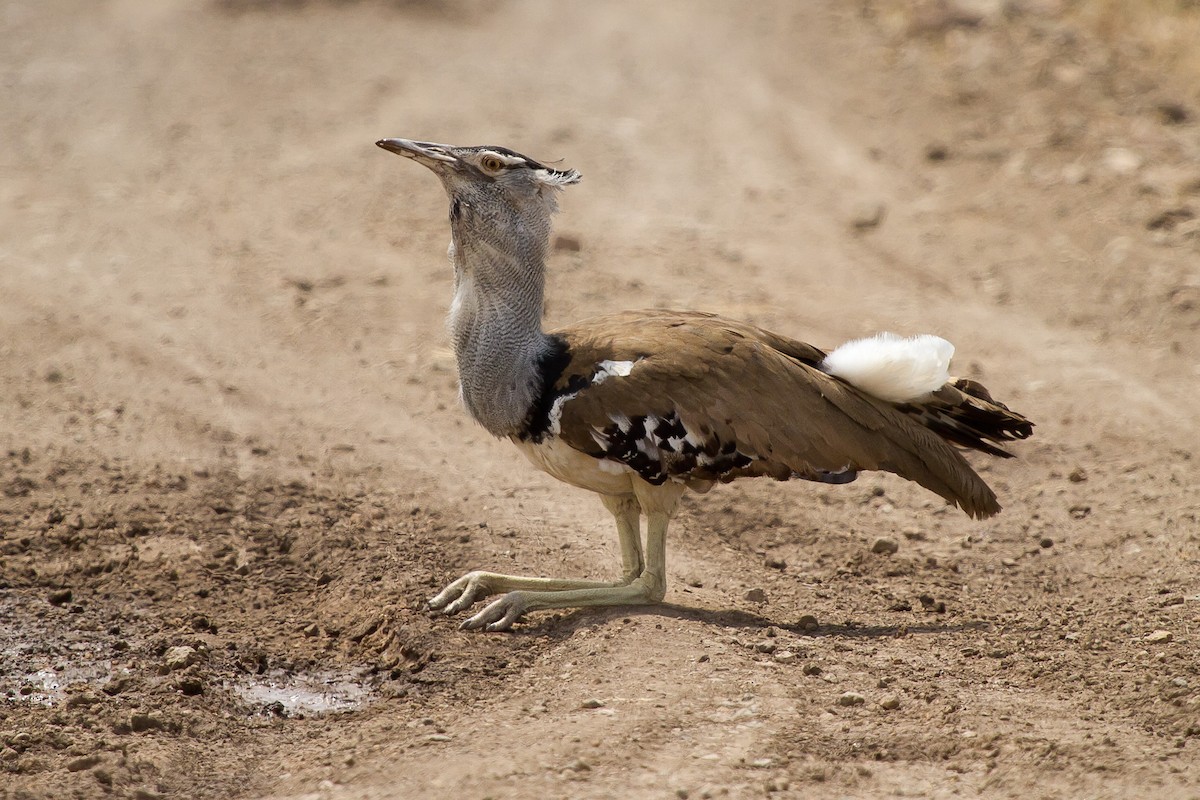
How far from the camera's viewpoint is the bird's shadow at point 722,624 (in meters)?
5.17

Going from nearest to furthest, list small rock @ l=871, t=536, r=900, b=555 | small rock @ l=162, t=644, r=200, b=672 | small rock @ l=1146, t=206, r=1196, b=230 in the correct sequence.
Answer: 1. small rock @ l=162, t=644, r=200, b=672
2. small rock @ l=871, t=536, r=900, b=555
3. small rock @ l=1146, t=206, r=1196, b=230

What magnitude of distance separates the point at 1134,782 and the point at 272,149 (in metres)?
8.97

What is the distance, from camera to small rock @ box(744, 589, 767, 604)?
552 cm

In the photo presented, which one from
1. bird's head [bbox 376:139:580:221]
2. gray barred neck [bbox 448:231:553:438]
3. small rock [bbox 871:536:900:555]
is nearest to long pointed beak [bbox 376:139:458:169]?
bird's head [bbox 376:139:580:221]

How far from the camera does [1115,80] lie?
461 inches

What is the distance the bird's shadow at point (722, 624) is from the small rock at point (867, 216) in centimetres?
512

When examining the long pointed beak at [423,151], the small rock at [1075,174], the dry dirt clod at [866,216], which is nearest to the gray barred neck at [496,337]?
the long pointed beak at [423,151]

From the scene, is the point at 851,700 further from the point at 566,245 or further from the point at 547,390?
the point at 566,245

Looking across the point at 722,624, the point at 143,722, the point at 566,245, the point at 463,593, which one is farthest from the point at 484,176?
the point at 566,245

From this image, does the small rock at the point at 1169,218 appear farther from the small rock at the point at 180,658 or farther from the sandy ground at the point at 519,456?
the small rock at the point at 180,658

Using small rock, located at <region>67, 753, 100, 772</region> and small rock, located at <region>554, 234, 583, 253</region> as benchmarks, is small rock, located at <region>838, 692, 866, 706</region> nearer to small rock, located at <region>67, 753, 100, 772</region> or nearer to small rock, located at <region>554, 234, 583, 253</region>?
small rock, located at <region>67, 753, 100, 772</region>

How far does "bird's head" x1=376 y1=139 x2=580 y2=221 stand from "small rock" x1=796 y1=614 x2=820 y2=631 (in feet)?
6.28

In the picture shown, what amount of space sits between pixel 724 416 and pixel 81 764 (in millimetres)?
2439

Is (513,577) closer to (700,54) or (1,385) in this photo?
(1,385)
